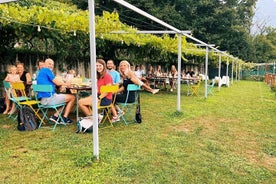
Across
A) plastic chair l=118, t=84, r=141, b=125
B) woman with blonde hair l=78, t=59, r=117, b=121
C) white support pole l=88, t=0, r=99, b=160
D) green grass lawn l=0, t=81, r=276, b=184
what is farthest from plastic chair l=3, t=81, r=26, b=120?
white support pole l=88, t=0, r=99, b=160

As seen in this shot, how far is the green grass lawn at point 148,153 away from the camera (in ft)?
10.8

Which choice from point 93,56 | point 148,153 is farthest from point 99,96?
point 93,56

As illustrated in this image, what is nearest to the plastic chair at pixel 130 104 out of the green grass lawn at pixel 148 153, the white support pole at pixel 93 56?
the green grass lawn at pixel 148 153

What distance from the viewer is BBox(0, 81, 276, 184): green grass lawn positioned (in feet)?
10.8

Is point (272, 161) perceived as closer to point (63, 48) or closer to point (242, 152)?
point (242, 152)

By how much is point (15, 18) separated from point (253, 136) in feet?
20.0

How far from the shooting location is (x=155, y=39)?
459 inches

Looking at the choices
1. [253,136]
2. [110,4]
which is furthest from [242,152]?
[110,4]

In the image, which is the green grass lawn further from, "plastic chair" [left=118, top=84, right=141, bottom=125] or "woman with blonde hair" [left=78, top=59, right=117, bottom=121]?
"woman with blonde hair" [left=78, top=59, right=117, bottom=121]

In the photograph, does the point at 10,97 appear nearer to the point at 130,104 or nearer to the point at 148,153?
A: the point at 130,104

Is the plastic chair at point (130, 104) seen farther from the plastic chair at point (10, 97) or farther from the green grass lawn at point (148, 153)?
the plastic chair at point (10, 97)

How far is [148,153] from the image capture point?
406 cm

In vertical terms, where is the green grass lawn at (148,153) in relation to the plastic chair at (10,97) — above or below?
below

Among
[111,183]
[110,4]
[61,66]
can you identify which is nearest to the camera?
[111,183]
